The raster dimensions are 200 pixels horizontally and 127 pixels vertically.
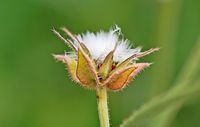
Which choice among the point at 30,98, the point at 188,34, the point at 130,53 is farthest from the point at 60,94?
the point at 130,53

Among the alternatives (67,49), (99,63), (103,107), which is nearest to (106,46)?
(99,63)

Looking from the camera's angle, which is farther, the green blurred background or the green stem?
the green blurred background

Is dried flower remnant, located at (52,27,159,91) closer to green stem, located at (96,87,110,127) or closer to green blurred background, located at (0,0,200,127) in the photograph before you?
green stem, located at (96,87,110,127)

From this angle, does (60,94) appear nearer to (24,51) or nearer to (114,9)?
(24,51)

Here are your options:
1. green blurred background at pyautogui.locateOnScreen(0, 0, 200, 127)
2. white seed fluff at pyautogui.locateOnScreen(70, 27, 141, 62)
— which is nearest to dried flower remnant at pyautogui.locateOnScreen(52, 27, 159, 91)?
white seed fluff at pyautogui.locateOnScreen(70, 27, 141, 62)

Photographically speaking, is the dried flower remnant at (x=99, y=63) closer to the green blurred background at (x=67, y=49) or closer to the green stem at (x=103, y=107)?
the green stem at (x=103, y=107)

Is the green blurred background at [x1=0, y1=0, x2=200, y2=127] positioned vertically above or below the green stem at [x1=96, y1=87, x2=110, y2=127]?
above
